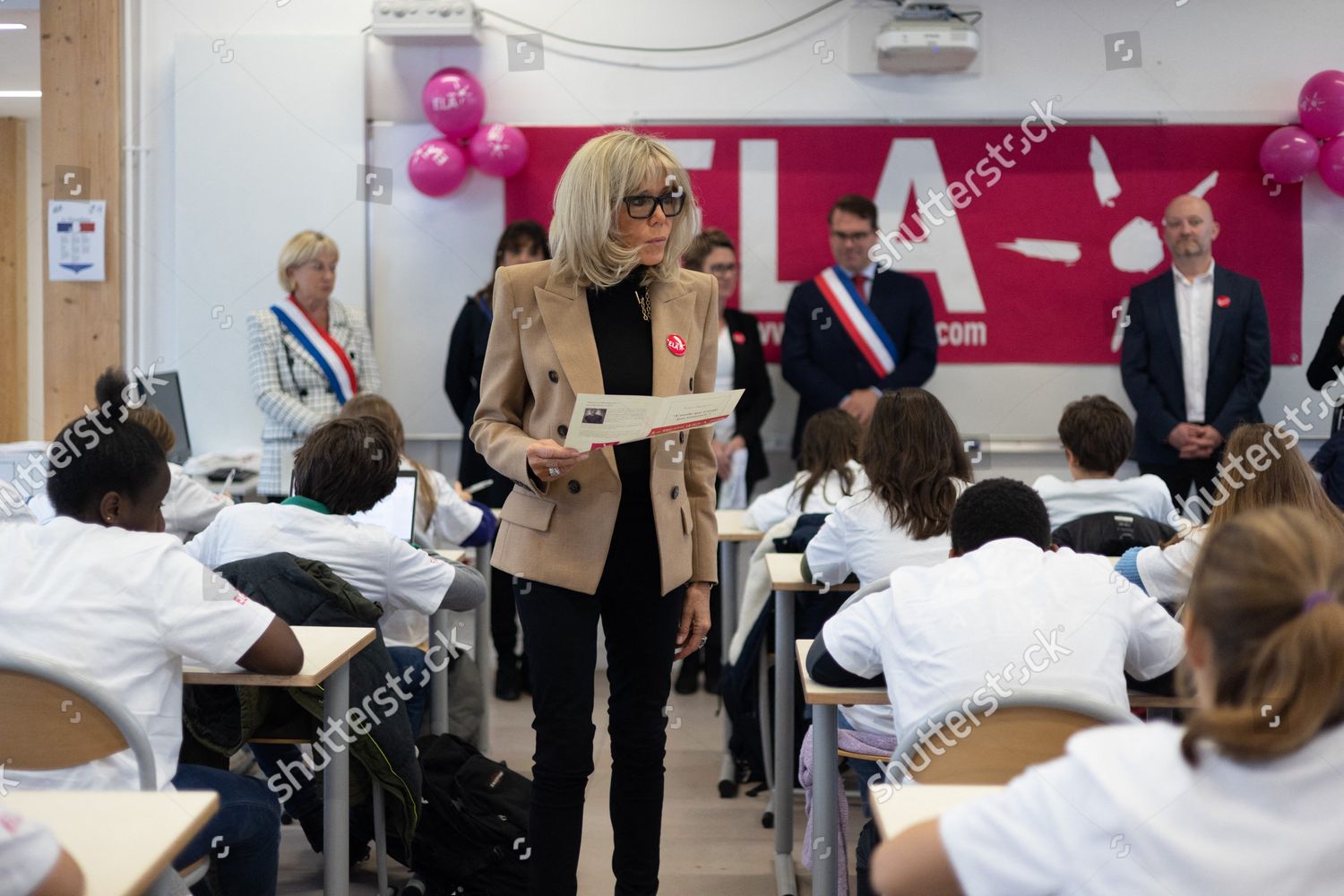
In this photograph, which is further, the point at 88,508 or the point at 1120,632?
the point at 88,508

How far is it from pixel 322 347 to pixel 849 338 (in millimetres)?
2141

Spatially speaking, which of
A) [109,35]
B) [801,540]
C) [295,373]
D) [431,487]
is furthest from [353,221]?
[801,540]

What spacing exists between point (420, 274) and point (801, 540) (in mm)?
2691

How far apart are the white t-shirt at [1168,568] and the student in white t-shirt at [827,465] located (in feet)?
3.53

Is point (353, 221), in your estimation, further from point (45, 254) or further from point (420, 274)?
point (45, 254)

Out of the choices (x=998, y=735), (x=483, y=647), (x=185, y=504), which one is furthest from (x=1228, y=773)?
(x=483, y=647)

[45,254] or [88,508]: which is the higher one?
[45,254]

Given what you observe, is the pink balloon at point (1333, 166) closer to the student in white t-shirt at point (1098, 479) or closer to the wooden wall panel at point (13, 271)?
the student in white t-shirt at point (1098, 479)

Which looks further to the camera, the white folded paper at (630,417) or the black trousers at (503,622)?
the black trousers at (503,622)

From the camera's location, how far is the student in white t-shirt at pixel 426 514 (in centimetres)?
351

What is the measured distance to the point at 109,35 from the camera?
533 centimetres

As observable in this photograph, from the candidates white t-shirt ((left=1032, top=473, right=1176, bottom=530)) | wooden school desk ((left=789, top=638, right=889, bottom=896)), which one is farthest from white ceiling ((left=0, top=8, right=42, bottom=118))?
wooden school desk ((left=789, top=638, right=889, bottom=896))

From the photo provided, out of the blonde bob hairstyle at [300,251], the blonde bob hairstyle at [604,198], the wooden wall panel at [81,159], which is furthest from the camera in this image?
the wooden wall panel at [81,159]

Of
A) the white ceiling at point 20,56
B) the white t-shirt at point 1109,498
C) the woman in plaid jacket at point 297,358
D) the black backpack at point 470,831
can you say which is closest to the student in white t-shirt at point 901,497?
the white t-shirt at point 1109,498
